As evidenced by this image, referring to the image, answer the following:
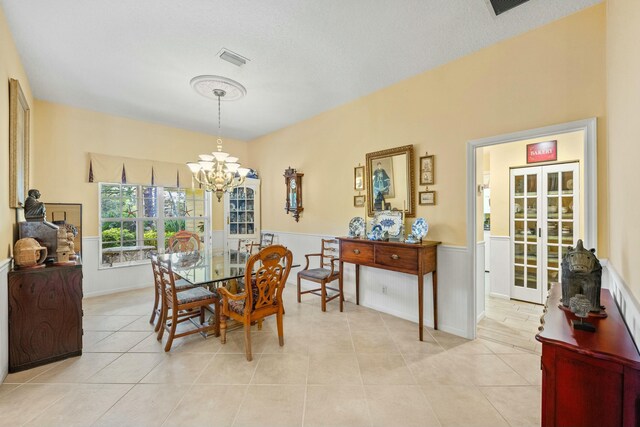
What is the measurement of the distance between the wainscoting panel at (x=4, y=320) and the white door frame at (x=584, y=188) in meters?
4.09

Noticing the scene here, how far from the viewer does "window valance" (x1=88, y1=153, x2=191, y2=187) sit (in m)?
4.30

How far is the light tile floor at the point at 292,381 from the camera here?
174cm

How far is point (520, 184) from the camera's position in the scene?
406 centimetres

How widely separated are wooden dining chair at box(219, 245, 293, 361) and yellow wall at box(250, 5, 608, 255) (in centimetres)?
170

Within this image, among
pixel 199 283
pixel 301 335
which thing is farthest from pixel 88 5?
pixel 301 335

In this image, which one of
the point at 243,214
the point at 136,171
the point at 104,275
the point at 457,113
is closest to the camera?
the point at 457,113

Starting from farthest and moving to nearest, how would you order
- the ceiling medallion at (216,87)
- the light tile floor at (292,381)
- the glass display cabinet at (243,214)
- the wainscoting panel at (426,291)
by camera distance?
the glass display cabinet at (243,214) < the ceiling medallion at (216,87) < the wainscoting panel at (426,291) < the light tile floor at (292,381)

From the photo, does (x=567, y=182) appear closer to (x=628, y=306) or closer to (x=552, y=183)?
(x=552, y=183)

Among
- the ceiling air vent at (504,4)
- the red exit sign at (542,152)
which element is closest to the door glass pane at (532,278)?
the red exit sign at (542,152)

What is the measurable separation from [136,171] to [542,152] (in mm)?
6437

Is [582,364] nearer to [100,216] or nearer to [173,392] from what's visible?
[173,392]

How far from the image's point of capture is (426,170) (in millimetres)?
3117

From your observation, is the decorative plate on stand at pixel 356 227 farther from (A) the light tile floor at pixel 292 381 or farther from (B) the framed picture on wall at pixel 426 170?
(A) the light tile floor at pixel 292 381

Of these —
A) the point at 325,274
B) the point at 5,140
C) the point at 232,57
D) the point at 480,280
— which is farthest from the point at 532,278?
the point at 5,140
